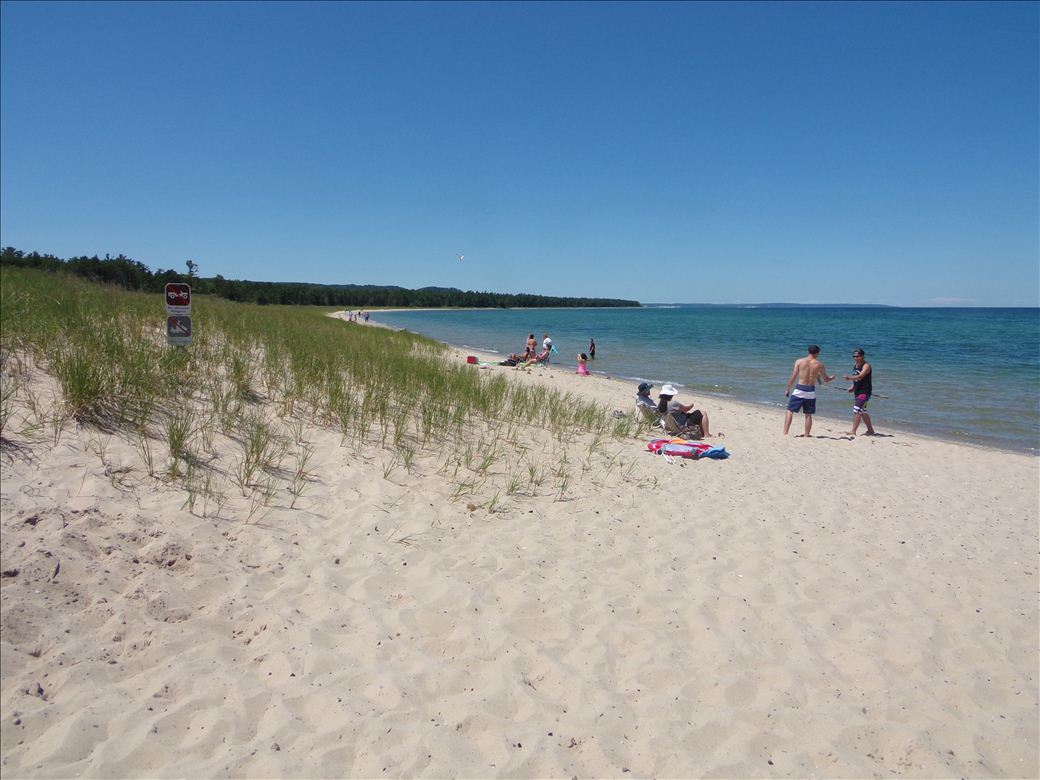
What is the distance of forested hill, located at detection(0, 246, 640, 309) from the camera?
18.3 metres

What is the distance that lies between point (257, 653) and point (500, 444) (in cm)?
388

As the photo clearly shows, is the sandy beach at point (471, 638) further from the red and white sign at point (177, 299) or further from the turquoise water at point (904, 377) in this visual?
the turquoise water at point (904, 377)

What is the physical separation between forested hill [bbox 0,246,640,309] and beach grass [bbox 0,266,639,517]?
1124cm

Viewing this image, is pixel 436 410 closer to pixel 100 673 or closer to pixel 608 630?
pixel 608 630

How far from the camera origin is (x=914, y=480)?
748cm

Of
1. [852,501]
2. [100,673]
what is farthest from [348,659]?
[852,501]

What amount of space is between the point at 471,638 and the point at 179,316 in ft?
15.0

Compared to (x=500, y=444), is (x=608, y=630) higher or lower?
lower

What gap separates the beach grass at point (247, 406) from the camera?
4.21 metres

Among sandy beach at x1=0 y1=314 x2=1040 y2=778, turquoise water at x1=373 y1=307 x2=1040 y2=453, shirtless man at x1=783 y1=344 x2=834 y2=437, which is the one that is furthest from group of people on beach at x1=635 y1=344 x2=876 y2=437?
sandy beach at x1=0 y1=314 x2=1040 y2=778

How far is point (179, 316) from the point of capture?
225 inches

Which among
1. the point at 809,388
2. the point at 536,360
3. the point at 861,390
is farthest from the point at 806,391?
the point at 536,360

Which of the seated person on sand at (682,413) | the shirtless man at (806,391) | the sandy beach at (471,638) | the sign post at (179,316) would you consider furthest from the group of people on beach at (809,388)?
the sign post at (179,316)

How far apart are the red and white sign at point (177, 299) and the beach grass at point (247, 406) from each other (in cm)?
45
